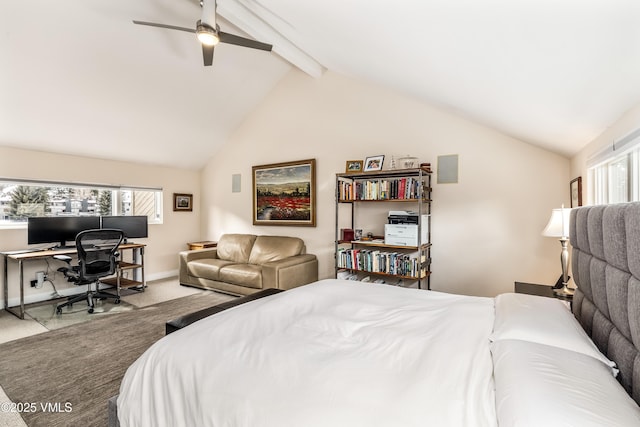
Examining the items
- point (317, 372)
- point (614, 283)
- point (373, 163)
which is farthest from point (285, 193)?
point (614, 283)

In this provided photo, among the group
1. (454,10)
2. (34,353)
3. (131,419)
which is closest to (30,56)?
(34,353)

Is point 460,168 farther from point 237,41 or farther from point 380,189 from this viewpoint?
point 237,41

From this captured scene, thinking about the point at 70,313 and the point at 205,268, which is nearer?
the point at 70,313

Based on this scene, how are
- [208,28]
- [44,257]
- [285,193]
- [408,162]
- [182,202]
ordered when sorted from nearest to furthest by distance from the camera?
[208,28] → [408,162] → [44,257] → [285,193] → [182,202]

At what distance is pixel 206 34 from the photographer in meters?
2.33

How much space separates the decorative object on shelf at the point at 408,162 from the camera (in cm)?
352

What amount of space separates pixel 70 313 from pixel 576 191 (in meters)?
5.46

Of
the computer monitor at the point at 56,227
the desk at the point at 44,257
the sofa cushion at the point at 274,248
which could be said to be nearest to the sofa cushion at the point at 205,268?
the sofa cushion at the point at 274,248

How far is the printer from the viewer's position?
3.29m

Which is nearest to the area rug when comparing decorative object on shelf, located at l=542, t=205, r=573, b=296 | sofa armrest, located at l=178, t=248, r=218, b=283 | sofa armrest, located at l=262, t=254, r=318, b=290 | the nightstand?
sofa armrest, located at l=178, t=248, r=218, b=283

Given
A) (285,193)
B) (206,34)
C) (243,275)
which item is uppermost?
(206,34)

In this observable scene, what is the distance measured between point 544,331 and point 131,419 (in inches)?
67.8

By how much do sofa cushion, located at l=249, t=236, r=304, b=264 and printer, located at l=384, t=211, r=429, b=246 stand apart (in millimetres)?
1562

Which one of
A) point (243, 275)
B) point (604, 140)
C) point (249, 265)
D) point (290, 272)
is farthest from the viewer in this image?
point (249, 265)
